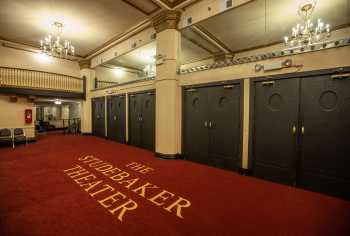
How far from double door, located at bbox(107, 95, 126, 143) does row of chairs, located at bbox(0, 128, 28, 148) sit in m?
3.54

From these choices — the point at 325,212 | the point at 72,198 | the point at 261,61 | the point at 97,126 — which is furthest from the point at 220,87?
the point at 97,126

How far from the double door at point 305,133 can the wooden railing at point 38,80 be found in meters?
9.75

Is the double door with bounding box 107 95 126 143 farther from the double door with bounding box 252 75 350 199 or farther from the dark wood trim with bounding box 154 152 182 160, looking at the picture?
the double door with bounding box 252 75 350 199

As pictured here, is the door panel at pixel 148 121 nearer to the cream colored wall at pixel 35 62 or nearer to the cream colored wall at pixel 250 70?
the cream colored wall at pixel 250 70

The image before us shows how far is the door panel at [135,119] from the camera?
21.8ft

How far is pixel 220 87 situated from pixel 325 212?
3.08 metres

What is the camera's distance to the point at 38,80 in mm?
8398

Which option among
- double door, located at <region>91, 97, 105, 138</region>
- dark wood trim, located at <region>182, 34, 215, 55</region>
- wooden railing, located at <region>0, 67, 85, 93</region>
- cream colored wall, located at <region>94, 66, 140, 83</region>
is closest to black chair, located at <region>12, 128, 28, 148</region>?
wooden railing, located at <region>0, 67, 85, 93</region>

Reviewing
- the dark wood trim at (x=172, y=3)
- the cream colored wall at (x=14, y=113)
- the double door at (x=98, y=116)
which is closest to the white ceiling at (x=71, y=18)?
the dark wood trim at (x=172, y=3)

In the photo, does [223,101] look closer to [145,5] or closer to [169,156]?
[169,156]

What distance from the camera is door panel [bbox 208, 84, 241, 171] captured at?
4070 millimetres

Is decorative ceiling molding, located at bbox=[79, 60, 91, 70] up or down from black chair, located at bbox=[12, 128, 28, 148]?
up

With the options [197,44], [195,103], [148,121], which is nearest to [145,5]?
[197,44]

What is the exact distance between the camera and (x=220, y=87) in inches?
171
